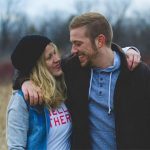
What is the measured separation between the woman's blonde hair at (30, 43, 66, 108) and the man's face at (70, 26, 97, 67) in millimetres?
231

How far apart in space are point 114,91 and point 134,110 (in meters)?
0.19

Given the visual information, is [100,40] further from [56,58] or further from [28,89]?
[28,89]

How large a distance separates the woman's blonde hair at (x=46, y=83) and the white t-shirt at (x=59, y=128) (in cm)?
6

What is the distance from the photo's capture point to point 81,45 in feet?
13.2

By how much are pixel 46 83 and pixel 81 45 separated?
358 millimetres

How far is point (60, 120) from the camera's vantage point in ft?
13.1

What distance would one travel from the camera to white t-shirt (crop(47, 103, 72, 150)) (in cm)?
395

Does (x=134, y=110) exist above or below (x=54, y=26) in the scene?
above

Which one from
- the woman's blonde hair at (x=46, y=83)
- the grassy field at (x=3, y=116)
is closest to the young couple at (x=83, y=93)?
the woman's blonde hair at (x=46, y=83)

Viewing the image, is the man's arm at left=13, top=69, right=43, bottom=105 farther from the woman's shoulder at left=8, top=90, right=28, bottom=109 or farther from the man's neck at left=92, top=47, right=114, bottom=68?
the man's neck at left=92, top=47, right=114, bottom=68

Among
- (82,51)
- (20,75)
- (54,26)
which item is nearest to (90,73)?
(82,51)

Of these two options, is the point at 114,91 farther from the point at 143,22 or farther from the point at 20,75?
the point at 143,22

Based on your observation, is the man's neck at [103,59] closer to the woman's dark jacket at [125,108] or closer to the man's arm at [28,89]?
the woman's dark jacket at [125,108]

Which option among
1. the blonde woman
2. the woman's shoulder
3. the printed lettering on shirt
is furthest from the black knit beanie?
the printed lettering on shirt
